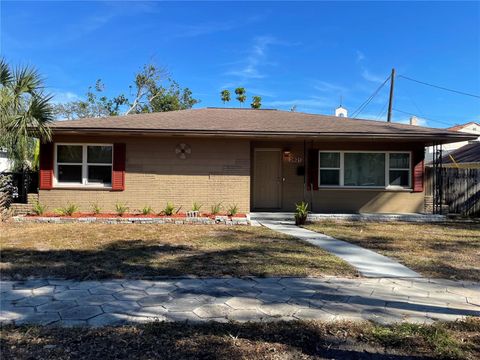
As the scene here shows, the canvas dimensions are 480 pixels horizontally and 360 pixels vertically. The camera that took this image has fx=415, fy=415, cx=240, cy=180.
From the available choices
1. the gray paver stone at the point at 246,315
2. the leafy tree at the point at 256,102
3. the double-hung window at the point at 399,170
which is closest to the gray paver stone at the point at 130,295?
the gray paver stone at the point at 246,315

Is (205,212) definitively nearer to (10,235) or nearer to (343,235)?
(343,235)

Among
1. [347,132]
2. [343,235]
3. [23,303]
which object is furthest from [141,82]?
[23,303]

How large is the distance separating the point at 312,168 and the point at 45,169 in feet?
28.0

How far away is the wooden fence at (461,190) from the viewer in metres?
14.7

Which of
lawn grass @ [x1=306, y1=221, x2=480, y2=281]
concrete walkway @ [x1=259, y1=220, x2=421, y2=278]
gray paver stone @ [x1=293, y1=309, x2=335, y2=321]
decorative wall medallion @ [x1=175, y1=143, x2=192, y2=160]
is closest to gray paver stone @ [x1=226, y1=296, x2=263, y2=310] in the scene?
gray paver stone @ [x1=293, y1=309, x2=335, y2=321]

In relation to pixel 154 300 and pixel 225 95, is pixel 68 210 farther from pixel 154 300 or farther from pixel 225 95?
pixel 225 95

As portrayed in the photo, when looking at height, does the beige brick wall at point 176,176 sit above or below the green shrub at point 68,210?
above

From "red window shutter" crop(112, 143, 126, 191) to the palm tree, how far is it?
6.57 feet

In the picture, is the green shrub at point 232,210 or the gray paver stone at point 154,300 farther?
the green shrub at point 232,210

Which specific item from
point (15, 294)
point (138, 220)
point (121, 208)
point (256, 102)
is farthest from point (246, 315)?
point (256, 102)

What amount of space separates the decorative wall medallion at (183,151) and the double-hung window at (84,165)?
2135mm

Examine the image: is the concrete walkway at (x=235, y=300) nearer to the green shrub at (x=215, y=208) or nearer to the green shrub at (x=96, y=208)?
the green shrub at (x=215, y=208)

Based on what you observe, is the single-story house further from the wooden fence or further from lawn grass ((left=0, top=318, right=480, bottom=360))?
lawn grass ((left=0, top=318, right=480, bottom=360))

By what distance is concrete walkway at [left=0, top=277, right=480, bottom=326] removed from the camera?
430 cm
